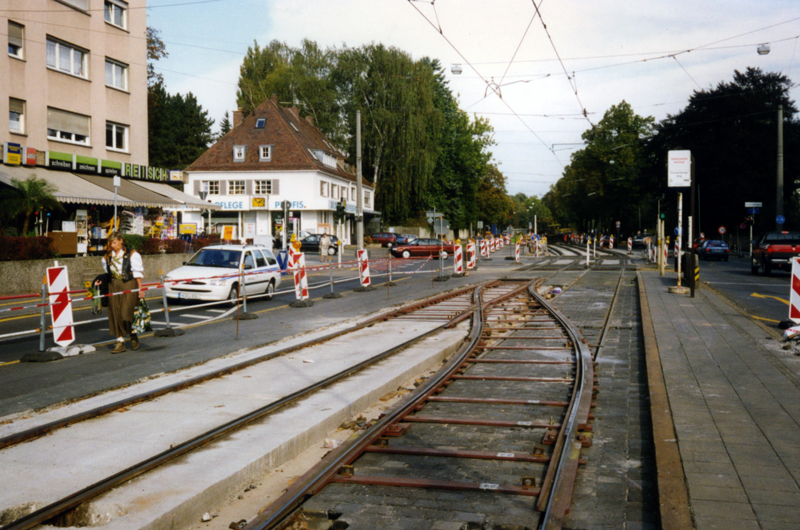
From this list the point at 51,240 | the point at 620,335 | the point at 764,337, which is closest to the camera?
the point at 764,337

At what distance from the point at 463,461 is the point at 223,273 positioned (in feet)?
44.5

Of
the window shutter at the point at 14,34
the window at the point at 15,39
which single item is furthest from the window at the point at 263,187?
the window shutter at the point at 14,34

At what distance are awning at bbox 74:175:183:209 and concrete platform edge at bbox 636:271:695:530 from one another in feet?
80.3

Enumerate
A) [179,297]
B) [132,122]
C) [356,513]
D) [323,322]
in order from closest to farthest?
[356,513] < [323,322] < [179,297] < [132,122]

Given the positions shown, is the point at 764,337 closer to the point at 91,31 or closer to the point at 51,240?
the point at 51,240

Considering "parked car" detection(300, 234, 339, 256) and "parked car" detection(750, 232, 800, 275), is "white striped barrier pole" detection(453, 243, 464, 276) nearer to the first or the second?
"parked car" detection(750, 232, 800, 275)

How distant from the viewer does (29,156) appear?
A: 26031 mm

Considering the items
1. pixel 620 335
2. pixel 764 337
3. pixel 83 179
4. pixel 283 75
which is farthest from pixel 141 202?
pixel 283 75

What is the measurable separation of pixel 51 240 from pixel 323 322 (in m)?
11.3

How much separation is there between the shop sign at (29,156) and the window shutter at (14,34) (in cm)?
389

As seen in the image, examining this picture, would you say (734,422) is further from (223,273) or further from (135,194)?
(135,194)

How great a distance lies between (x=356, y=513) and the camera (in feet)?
14.3

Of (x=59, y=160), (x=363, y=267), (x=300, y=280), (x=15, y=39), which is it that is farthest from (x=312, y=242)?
(x=300, y=280)

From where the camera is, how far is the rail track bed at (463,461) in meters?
4.29
